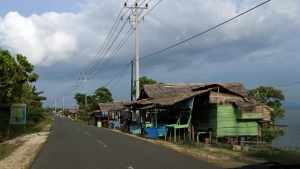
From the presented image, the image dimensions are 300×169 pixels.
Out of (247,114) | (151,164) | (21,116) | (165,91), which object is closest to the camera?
(151,164)

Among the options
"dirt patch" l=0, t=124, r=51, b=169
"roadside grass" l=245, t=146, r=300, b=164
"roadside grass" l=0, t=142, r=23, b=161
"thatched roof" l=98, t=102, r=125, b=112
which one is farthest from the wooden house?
"thatched roof" l=98, t=102, r=125, b=112

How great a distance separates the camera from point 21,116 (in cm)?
2719

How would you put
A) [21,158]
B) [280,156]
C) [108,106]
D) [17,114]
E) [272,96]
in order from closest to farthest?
1. [280,156]
2. [21,158]
3. [17,114]
4. [272,96]
5. [108,106]

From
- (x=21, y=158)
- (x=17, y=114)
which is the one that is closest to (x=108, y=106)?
(x=17, y=114)

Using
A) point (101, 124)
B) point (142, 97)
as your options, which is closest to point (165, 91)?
point (142, 97)

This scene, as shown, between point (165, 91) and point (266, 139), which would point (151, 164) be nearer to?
point (266, 139)

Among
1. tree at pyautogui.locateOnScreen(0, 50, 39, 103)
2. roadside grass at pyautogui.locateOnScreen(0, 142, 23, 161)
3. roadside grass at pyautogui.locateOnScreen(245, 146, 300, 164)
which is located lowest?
roadside grass at pyautogui.locateOnScreen(0, 142, 23, 161)

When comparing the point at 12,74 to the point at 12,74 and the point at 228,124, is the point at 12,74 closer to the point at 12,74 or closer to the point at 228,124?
the point at 12,74

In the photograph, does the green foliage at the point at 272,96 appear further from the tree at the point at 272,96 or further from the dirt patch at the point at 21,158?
the dirt patch at the point at 21,158

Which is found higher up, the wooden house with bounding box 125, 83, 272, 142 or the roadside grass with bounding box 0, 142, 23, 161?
the wooden house with bounding box 125, 83, 272, 142

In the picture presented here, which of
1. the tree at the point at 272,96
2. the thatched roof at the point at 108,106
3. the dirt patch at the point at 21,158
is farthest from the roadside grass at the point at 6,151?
the thatched roof at the point at 108,106

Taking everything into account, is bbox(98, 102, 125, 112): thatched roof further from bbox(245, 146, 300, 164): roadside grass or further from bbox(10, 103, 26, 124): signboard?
bbox(245, 146, 300, 164): roadside grass

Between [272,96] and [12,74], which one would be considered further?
[272,96]

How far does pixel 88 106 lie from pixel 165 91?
43.5 metres
